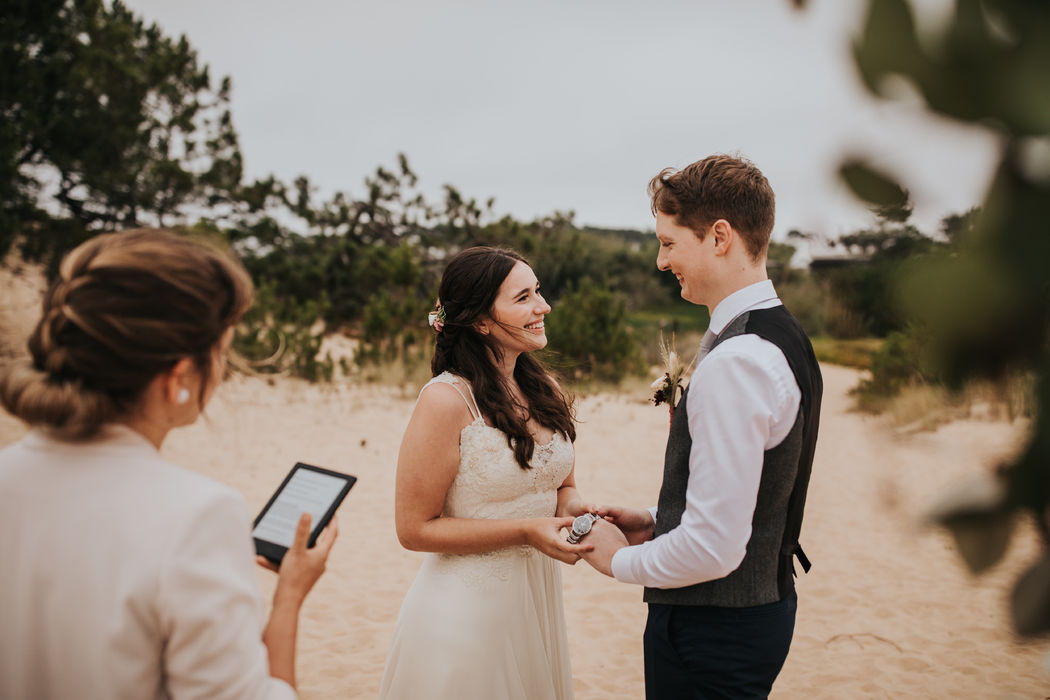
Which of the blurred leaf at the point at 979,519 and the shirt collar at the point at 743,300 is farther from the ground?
the shirt collar at the point at 743,300

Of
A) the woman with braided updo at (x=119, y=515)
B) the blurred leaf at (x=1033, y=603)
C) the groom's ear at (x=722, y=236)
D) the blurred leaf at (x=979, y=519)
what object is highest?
the groom's ear at (x=722, y=236)

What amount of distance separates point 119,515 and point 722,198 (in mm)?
1700

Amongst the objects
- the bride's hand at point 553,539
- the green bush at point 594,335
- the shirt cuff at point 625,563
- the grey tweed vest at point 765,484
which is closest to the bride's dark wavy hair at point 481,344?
the bride's hand at point 553,539

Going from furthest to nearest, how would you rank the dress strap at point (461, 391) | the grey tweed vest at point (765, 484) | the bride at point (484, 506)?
the dress strap at point (461, 391) < the bride at point (484, 506) < the grey tweed vest at point (765, 484)

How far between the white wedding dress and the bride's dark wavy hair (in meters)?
0.08

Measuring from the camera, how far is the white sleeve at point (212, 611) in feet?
3.80

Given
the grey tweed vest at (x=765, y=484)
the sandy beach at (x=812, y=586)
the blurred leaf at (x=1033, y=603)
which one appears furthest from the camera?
the sandy beach at (x=812, y=586)

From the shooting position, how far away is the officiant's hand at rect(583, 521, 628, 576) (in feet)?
7.28

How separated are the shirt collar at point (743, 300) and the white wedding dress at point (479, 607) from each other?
929mm

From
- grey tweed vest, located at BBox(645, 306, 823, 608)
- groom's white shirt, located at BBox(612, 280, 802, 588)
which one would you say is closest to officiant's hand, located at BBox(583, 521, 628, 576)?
grey tweed vest, located at BBox(645, 306, 823, 608)

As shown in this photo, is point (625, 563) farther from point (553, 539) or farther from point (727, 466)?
point (727, 466)

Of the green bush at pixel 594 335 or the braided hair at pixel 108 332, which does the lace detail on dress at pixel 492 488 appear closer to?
the braided hair at pixel 108 332

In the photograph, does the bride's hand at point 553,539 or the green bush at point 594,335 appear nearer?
the bride's hand at point 553,539

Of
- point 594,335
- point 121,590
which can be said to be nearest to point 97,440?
point 121,590
